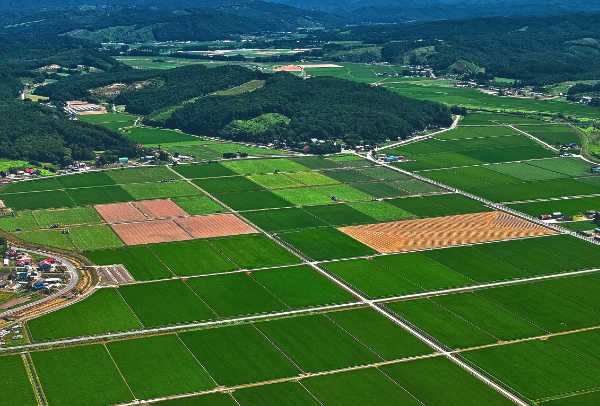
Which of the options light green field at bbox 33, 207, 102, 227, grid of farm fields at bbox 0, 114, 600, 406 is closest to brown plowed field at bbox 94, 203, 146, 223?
grid of farm fields at bbox 0, 114, 600, 406

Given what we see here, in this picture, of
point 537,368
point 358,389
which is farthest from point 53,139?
point 537,368

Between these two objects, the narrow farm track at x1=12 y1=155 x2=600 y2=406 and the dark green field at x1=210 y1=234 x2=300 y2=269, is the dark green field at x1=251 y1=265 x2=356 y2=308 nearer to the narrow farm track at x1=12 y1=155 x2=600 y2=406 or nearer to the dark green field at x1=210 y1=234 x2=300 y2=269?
the narrow farm track at x1=12 y1=155 x2=600 y2=406

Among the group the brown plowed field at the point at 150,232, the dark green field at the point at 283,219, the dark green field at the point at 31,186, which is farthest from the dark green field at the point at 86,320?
the dark green field at the point at 31,186

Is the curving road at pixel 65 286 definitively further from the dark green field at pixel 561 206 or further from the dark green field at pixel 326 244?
the dark green field at pixel 561 206

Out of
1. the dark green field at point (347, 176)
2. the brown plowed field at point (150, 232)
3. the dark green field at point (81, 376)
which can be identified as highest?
the dark green field at point (81, 376)

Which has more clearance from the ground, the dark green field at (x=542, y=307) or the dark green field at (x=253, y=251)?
the dark green field at (x=253, y=251)

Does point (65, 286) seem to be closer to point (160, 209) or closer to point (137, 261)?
point (137, 261)
